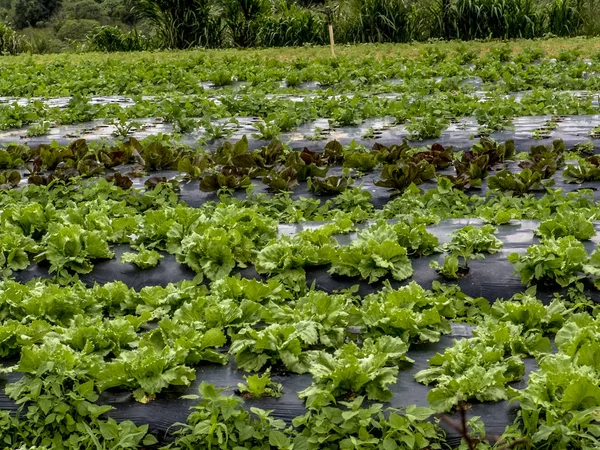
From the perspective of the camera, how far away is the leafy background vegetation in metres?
18.3

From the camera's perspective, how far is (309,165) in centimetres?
667

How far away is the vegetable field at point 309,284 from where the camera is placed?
125 inches

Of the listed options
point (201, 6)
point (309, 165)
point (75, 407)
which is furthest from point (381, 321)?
point (201, 6)

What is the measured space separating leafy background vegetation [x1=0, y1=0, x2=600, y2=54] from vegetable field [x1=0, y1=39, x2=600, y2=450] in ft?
33.3

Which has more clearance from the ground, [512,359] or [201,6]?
[201,6]

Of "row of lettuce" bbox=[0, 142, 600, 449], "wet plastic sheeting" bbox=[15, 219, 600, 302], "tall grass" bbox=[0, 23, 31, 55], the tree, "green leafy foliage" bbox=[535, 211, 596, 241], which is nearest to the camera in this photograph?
"row of lettuce" bbox=[0, 142, 600, 449]

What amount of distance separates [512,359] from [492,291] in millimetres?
1147

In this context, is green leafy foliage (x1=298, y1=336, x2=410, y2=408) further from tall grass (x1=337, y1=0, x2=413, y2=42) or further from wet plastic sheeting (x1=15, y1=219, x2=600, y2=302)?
tall grass (x1=337, y1=0, x2=413, y2=42)

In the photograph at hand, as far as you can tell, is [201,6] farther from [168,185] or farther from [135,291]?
[135,291]

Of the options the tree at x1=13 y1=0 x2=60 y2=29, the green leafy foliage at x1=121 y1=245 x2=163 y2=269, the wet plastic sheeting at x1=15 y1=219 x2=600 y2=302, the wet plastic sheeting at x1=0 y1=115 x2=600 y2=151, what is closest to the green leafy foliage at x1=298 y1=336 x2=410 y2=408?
the wet plastic sheeting at x1=15 y1=219 x2=600 y2=302

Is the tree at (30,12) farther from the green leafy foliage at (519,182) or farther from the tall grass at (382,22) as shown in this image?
the green leafy foliage at (519,182)

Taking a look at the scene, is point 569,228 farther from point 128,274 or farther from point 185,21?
point 185,21

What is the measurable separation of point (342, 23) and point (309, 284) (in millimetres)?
16581

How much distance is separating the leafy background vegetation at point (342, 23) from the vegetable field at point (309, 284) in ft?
33.3
